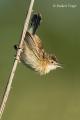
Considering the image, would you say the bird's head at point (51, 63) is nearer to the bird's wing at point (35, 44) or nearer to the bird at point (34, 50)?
the bird at point (34, 50)

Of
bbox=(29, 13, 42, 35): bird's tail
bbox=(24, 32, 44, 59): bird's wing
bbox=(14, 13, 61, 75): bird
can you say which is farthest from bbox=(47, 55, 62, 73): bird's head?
bbox=(29, 13, 42, 35): bird's tail

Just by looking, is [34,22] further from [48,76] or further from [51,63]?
[48,76]

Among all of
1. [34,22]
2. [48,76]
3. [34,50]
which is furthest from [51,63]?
[48,76]

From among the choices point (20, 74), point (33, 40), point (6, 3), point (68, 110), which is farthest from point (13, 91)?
point (33, 40)

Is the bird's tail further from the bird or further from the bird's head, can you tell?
the bird's head

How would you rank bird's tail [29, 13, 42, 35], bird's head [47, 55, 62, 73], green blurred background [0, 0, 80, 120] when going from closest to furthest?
bird's tail [29, 13, 42, 35] → bird's head [47, 55, 62, 73] → green blurred background [0, 0, 80, 120]

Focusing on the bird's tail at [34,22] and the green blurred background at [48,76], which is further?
the green blurred background at [48,76]

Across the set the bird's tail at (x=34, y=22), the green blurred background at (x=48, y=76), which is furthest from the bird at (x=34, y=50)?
the green blurred background at (x=48, y=76)

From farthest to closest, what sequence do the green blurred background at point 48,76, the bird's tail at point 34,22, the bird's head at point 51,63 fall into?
the green blurred background at point 48,76
the bird's head at point 51,63
the bird's tail at point 34,22
